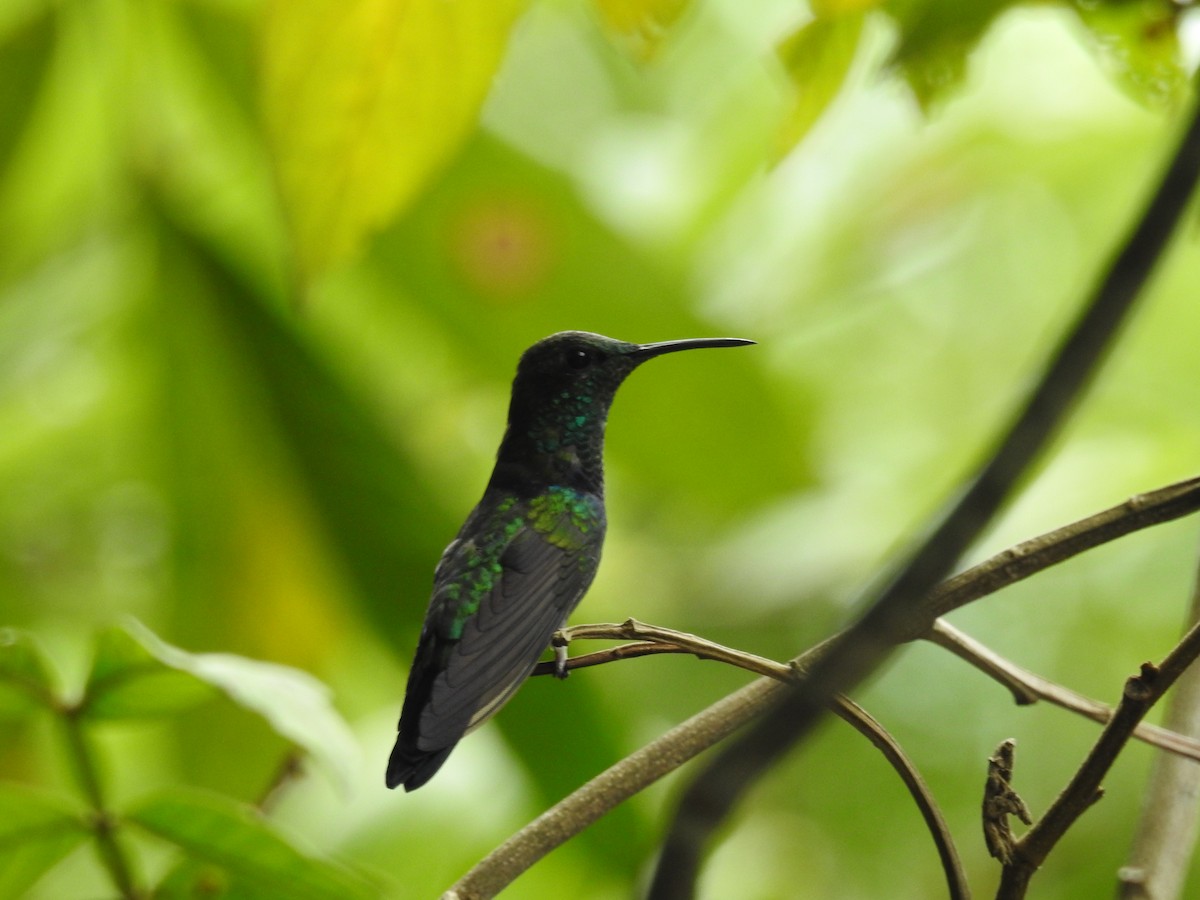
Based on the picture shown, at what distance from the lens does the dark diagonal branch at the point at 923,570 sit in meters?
0.20

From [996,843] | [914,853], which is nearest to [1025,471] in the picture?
[996,843]

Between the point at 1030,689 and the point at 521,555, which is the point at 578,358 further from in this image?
the point at 1030,689

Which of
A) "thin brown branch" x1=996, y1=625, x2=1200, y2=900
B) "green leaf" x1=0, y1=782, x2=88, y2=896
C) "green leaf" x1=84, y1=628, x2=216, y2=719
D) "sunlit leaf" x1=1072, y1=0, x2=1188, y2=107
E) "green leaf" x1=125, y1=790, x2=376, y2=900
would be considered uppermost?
"sunlit leaf" x1=1072, y1=0, x2=1188, y2=107

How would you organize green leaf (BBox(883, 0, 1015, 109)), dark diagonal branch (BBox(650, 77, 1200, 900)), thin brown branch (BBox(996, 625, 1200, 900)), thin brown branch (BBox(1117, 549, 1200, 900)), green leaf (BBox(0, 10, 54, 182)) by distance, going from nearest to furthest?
dark diagonal branch (BBox(650, 77, 1200, 900)), thin brown branch (BBox(996, 625, 1200, 900)), thin brown branch (BBox(1117, 549, 1200, 900)), green leaf (BBox(883, 0, 1015, 109)), green leaf (BBox(0, 10, 54, 182))

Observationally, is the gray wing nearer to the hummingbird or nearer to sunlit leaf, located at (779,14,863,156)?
the hummingbird

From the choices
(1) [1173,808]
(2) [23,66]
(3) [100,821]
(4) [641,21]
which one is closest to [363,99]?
(4) [641,21]

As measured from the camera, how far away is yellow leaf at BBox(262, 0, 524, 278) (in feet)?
1.88

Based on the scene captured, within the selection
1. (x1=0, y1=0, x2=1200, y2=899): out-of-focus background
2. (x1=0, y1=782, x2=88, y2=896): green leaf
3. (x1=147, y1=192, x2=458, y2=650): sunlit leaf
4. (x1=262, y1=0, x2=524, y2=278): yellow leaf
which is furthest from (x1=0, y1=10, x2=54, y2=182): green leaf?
(x1=0, y1=782, x2=88, y2=896): green leaf

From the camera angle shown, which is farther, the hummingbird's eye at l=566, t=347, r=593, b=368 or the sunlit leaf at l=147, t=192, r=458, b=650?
the sunlit leaf at l=147, t=192, r=458, b=650

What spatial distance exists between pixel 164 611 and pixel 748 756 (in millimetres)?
1162

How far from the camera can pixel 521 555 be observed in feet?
1.57

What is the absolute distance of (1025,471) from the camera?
0.21 meters

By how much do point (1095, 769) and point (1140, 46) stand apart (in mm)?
336

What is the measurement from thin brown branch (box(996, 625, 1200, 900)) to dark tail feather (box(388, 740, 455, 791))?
158 millimetres
